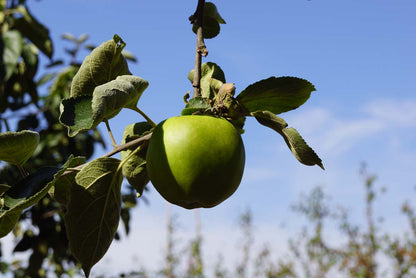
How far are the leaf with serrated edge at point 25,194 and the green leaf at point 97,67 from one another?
187mm

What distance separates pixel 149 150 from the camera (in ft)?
2.95

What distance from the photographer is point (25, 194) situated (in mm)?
785

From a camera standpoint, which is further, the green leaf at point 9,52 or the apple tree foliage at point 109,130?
the green leaf at point 9,52

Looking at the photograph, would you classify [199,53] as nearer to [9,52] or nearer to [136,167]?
[136,167]

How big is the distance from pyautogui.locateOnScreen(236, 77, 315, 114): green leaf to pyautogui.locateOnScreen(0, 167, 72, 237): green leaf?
392mm

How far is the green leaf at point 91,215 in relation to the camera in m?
0.88

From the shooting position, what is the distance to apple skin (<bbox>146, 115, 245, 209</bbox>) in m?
0.84

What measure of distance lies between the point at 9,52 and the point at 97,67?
1.71 meters

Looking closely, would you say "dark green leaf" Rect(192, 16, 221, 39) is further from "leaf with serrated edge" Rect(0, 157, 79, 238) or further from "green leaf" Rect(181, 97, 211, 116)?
"leaf with serrated edge" Rect(0, 157, 79, 238)

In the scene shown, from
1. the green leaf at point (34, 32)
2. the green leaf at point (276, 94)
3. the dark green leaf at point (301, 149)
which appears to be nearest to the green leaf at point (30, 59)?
the green leaf at point (34, 32)

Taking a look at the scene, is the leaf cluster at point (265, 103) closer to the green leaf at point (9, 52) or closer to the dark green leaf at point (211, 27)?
the dark green leaf at point (211, 27)

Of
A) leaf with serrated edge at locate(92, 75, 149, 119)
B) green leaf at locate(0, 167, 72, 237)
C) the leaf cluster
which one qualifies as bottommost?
green leaf at locate(0, 167, 72, 237)

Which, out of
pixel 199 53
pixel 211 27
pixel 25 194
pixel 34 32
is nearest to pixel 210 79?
pixel 199 53

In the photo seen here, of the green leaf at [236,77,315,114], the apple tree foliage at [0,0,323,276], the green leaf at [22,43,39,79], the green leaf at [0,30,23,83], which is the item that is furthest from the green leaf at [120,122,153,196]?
the green leaf at [22,43,39,79]
